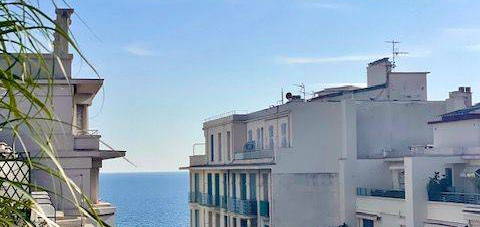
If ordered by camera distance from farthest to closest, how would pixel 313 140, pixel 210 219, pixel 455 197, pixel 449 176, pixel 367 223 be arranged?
pixel 210 219, pixel 313 140, pixel 367 223, pixel 449 176, pixel 455 197

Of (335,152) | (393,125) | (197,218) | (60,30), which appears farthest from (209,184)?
(60,30)

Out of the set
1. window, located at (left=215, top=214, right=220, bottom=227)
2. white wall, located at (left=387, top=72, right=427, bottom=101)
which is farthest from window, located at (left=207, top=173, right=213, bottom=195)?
white wall, located at (left=387, top=72, right=427, bottom=101)

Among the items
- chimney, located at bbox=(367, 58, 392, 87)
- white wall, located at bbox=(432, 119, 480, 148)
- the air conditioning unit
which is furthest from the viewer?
the air conditioning unit

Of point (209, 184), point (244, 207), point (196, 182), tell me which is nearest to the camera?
point (244, 207)

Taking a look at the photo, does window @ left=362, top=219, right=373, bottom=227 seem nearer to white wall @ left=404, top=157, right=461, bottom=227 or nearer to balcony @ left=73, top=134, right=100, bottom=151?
white wall @ left=404, top=157, right=461, bottom=227

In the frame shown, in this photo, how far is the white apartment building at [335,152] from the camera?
118 ft

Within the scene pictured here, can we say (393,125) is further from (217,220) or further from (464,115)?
(217,220)

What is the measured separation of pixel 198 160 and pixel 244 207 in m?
9.90

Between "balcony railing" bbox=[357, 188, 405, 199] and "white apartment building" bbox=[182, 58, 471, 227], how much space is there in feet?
0.17

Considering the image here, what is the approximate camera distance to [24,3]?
1786 millimetres

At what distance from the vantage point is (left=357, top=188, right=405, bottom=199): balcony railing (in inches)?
1286

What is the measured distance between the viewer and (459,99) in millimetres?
39094

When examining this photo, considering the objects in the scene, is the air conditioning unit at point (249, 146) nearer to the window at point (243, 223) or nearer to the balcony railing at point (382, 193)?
the window at point (243, 223)

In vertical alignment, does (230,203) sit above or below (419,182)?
below
